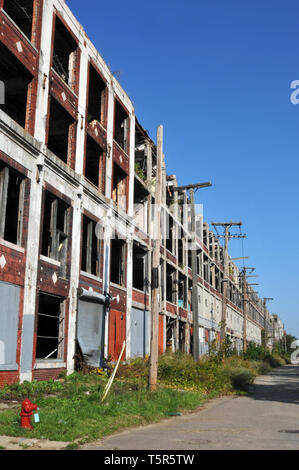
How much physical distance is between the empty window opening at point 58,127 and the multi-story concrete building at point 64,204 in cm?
6

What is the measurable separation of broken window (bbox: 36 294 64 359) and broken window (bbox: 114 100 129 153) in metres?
10.00

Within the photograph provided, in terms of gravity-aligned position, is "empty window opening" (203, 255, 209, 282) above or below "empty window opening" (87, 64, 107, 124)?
below

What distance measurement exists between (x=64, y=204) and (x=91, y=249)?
293 centimetres

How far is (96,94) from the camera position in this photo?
23.2 metres

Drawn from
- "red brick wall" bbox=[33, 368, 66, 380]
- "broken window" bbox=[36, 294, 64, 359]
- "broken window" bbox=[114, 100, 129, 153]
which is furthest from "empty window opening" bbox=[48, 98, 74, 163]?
"red brick wall" bbox=[33, 368, 66, 380]

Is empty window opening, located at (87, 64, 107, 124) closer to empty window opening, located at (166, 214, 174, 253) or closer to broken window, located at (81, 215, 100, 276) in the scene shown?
broken window, located at (81, 215, 100, 276)

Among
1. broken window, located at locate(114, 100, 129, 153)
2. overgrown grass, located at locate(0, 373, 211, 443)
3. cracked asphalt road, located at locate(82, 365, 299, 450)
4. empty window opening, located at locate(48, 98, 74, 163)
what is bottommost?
cracked asphalt road, located at locate(82, 365, 299, 450)

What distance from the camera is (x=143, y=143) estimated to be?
2897cm

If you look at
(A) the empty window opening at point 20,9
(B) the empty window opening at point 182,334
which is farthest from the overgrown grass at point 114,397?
(A) the empty window opening at point 20,9

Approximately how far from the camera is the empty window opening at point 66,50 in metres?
19.1

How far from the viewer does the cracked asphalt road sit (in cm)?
753

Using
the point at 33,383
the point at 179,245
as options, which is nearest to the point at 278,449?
the point at 33,383

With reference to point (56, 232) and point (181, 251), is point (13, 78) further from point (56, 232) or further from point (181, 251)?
point (181, 251)

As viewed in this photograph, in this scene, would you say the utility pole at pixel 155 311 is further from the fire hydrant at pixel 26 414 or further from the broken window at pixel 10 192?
the fire hydrant at pixel 26 414
